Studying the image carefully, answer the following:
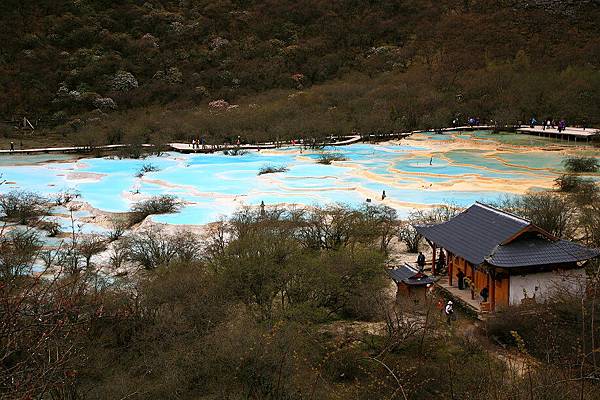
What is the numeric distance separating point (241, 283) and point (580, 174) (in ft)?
84.9

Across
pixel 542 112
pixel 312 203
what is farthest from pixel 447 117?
pixel 312 203

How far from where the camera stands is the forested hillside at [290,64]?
56.1 meters

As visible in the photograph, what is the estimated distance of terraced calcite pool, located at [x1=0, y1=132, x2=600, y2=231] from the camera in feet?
89.7

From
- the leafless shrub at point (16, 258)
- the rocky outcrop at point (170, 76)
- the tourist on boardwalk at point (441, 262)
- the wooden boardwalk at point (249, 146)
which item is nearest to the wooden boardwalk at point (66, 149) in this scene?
the wooden boardwalk at point (249, 146)

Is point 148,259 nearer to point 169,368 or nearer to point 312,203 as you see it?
point 169,368

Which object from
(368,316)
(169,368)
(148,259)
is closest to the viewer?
(169,368)

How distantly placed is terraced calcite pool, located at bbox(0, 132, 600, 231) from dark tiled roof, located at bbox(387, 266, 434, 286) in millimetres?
9655

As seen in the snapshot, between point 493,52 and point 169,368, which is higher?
point 493,52

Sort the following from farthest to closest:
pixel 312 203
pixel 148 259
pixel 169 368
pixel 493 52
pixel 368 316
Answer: pixel 493 52 → pixel 312 203 → pixel 148 259 → pixel 368 316 → pixel 169 368

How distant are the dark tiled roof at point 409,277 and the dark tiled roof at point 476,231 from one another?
1073 mm

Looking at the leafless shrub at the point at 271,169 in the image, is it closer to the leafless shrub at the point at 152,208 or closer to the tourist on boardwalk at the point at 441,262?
the leafless shrub at the point at 152,208

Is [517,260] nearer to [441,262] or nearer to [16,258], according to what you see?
[441,262]

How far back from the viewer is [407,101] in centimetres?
5859

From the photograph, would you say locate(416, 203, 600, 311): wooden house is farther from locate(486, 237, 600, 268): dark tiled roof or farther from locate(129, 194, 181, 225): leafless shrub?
locate(129, 194, 181, 225): leafless shrub
